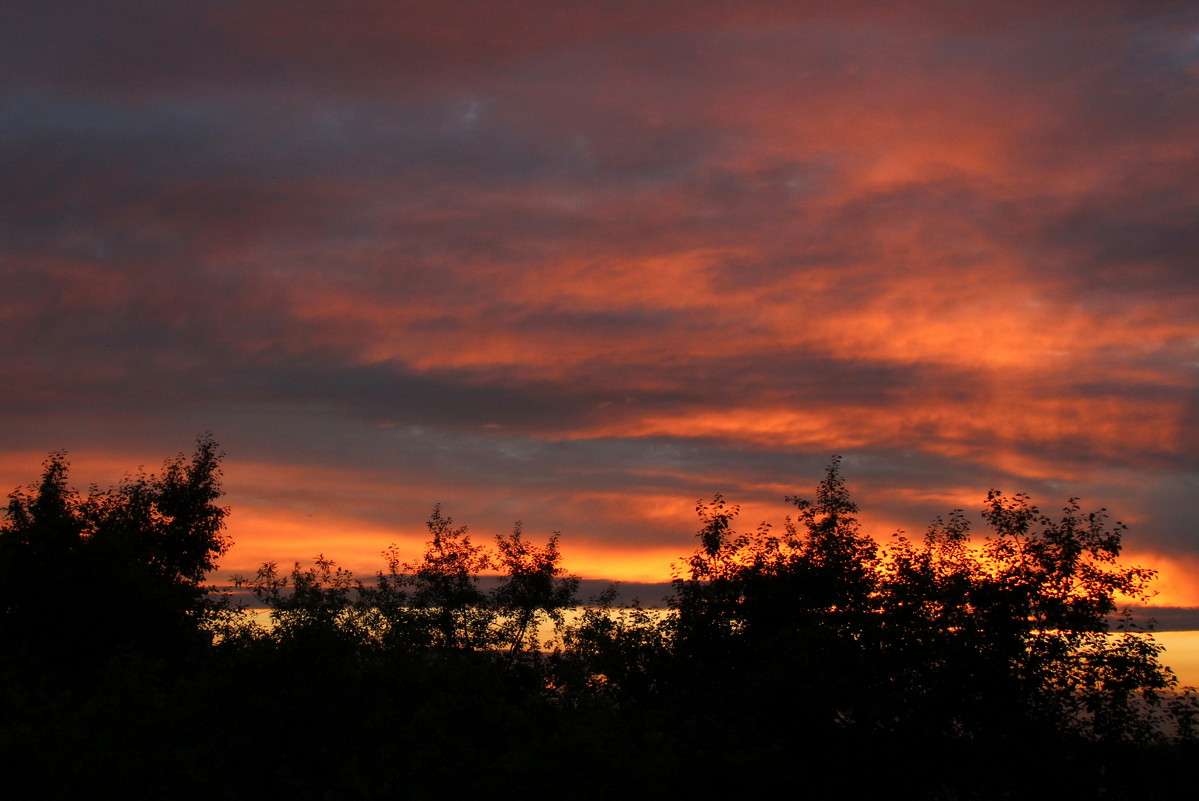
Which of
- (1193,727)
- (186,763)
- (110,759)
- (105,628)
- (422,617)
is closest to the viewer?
(110,759)

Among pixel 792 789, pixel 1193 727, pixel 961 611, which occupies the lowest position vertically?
pixel 792 789

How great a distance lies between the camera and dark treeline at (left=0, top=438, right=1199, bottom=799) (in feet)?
93.7

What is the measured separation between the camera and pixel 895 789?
32219 millimetres

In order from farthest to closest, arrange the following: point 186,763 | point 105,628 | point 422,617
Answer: point 422,617 → point 105,628 → point 186,763

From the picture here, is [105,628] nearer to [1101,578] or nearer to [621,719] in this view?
[621,719]

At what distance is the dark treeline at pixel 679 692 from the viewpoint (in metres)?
28.6

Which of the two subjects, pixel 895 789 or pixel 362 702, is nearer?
pixel 895 789

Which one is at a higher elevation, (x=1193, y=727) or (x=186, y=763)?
(x=1193, y=727)

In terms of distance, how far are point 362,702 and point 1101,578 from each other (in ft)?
81.6

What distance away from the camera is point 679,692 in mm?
38438

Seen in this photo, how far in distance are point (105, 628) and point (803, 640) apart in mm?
30944

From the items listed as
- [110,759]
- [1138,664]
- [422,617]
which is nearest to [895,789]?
[1138,664]

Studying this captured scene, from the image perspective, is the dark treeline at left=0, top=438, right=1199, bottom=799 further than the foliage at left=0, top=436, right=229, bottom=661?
No

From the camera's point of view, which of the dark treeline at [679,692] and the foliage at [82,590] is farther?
the foliage at [82,590]
